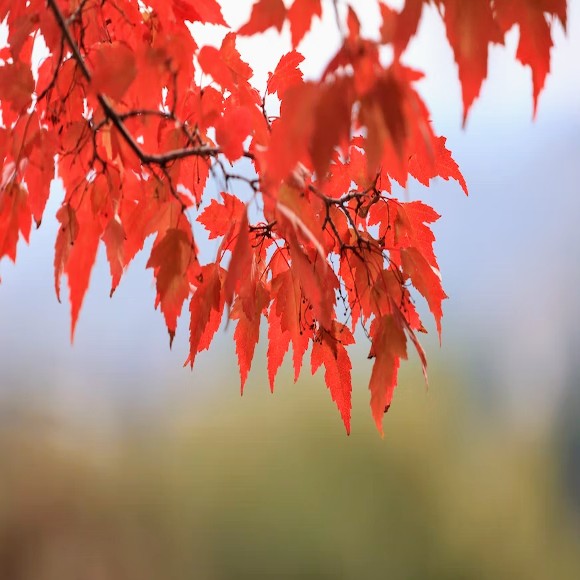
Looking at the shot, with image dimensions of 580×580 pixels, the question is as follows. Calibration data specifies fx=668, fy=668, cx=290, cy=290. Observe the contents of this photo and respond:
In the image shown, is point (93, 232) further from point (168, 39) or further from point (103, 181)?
point (168, 39)

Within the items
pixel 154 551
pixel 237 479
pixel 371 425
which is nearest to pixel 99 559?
pixel 154 551

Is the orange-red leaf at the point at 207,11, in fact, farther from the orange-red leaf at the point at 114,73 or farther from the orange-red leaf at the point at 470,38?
the orange-red leaf at the point at 470,38

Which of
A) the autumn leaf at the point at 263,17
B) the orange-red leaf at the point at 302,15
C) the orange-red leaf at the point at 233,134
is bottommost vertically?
the orange-red leaf at the point at 233,134

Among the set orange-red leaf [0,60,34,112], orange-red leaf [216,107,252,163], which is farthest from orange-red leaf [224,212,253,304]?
orange-red leaf [0,60,34,112]

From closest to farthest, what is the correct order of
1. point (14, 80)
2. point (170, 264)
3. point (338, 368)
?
point (170, 264) < point (14, 80) < point (338, 368)

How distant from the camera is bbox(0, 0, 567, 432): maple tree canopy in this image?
0.51 metres

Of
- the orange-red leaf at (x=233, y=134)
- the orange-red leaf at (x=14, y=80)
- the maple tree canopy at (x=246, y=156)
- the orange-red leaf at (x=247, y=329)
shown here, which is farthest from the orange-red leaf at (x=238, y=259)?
the orange-red leaf at (x=14, y=80)

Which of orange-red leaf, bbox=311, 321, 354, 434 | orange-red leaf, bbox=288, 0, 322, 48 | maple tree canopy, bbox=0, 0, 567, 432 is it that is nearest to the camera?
maple tree canopy, bbox=0, 0, 567, 432

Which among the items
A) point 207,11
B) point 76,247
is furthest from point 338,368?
point 207,11

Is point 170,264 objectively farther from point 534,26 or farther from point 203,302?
point 534,26

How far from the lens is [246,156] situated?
2.44 ft

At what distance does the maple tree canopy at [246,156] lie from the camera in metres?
0.51

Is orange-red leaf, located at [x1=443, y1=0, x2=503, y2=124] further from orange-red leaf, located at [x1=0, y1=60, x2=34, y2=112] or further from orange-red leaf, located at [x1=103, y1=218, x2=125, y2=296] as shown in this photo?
orange-red leaf, located at [x1=0, y1=60, x2=34, y2=112]

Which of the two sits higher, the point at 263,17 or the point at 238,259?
the point at 263,17
